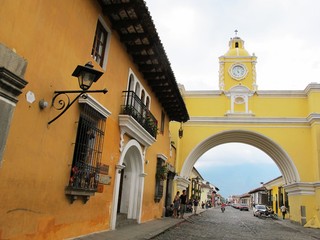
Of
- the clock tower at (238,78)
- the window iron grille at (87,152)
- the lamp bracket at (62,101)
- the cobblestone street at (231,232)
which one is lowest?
the cobblestone street at (231,232)

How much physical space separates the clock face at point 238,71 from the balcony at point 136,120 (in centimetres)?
1486

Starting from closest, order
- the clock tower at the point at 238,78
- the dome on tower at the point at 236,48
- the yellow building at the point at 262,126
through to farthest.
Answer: the yellow building at the point at 262,126 → the clock tower at the point at 238,78 → the dome on tower at the point at 236,48

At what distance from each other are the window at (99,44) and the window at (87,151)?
148cm

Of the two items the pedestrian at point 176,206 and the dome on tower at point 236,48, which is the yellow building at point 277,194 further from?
the pedestrian at point 176,206

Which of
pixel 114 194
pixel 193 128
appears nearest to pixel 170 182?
pixel 193 128

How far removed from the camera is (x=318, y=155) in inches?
824

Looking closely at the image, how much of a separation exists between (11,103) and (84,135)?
2614mm

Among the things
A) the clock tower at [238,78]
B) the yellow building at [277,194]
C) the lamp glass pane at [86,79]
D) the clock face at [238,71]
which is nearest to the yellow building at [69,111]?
the lamp glass pane at [86,79]

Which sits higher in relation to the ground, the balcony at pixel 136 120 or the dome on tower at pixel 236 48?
the dome on tower at pixel 236 48

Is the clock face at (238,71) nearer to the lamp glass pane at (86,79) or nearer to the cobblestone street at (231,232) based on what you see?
the cobblestone street at (231,232)

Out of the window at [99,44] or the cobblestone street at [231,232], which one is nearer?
the window at [99,44]

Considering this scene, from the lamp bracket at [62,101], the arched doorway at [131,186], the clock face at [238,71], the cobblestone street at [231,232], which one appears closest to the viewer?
the lamp bracket at [62,101]

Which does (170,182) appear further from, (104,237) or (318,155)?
(104,237)

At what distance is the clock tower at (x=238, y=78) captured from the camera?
23.9 meters
